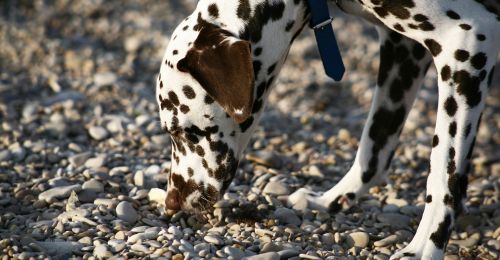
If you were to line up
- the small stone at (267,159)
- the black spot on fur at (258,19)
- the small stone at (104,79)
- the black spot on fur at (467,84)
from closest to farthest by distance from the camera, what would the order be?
the black spot on fur at (467,84), the black spot on fur at (258,19), the small stone at (267,159), the small stone at (104,79)

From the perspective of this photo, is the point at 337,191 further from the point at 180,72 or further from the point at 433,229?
the point at 180,72

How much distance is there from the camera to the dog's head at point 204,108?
13.6 feet

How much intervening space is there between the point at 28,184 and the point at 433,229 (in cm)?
270

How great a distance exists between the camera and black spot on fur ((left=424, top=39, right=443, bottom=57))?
427 centimetres

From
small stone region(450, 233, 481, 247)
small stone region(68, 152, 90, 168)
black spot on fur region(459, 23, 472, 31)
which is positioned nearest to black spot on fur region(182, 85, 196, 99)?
black spot on fur region(459, 23, 472, 31)

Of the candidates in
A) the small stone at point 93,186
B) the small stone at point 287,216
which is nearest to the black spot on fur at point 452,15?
the small stone at point 287,216

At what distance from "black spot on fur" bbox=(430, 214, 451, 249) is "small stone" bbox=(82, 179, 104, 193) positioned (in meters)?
2.17

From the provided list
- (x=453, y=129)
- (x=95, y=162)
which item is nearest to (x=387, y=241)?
(x=453, y=129)

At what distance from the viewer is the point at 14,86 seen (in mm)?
7691

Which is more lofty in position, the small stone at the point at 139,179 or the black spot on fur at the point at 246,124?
the black spot on fur at the point at 246,124

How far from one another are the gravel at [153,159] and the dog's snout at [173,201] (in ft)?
0.21

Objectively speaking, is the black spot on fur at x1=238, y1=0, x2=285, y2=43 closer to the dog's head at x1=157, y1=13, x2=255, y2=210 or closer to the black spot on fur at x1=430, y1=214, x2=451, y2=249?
the dog's head at x1=157, y1=13, x2=255, y2=210

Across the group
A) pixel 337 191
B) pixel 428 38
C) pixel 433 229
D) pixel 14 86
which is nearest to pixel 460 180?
pixel 433 229

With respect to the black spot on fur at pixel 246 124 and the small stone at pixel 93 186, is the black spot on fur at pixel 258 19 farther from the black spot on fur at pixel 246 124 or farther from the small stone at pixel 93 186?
the small stone at pixel 93 186
